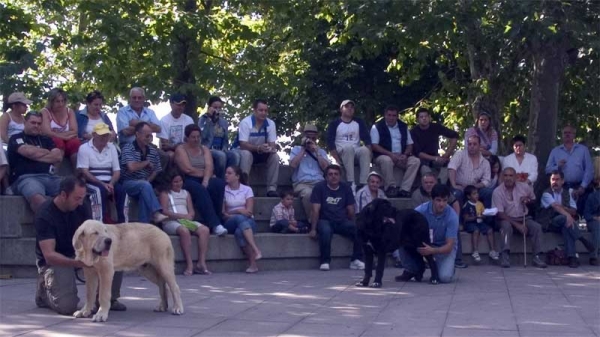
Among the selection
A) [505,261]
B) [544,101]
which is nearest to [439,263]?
[505,261]

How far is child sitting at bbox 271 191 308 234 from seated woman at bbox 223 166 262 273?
0.53 meters

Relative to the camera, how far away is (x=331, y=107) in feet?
89.6

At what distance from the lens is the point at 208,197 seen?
1489cm

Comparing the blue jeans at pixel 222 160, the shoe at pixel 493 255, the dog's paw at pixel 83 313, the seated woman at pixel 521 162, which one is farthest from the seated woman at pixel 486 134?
the dog's paw at pixel 83 313

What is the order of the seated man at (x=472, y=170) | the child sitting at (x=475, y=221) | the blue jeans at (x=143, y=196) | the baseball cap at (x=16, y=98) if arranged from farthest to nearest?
the seated man at (x=472, y=170), the child sitting at (x=475, y=221), the blue jeans at (x=143, y=196), the baseball cap at (x=16, y=98)

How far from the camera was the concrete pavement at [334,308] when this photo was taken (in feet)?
31.8

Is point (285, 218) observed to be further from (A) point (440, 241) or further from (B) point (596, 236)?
(B) point (596, 236)

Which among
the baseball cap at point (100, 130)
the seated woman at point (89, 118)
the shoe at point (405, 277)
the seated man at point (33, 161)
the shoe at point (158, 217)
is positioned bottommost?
the shoe at point (405, 277)

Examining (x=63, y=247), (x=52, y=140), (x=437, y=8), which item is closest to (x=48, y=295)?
(x=63, y=247)

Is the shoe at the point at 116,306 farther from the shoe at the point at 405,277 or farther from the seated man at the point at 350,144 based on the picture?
the seated man at the point at 350,144

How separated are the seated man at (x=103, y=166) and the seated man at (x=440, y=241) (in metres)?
4.08

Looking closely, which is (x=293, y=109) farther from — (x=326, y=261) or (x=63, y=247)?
(x=63, y=247)

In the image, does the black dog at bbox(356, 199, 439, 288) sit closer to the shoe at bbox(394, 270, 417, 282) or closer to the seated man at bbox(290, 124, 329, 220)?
the shoe at bbox(394, 270, 417, 282)

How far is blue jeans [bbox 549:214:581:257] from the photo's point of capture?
16234mm
